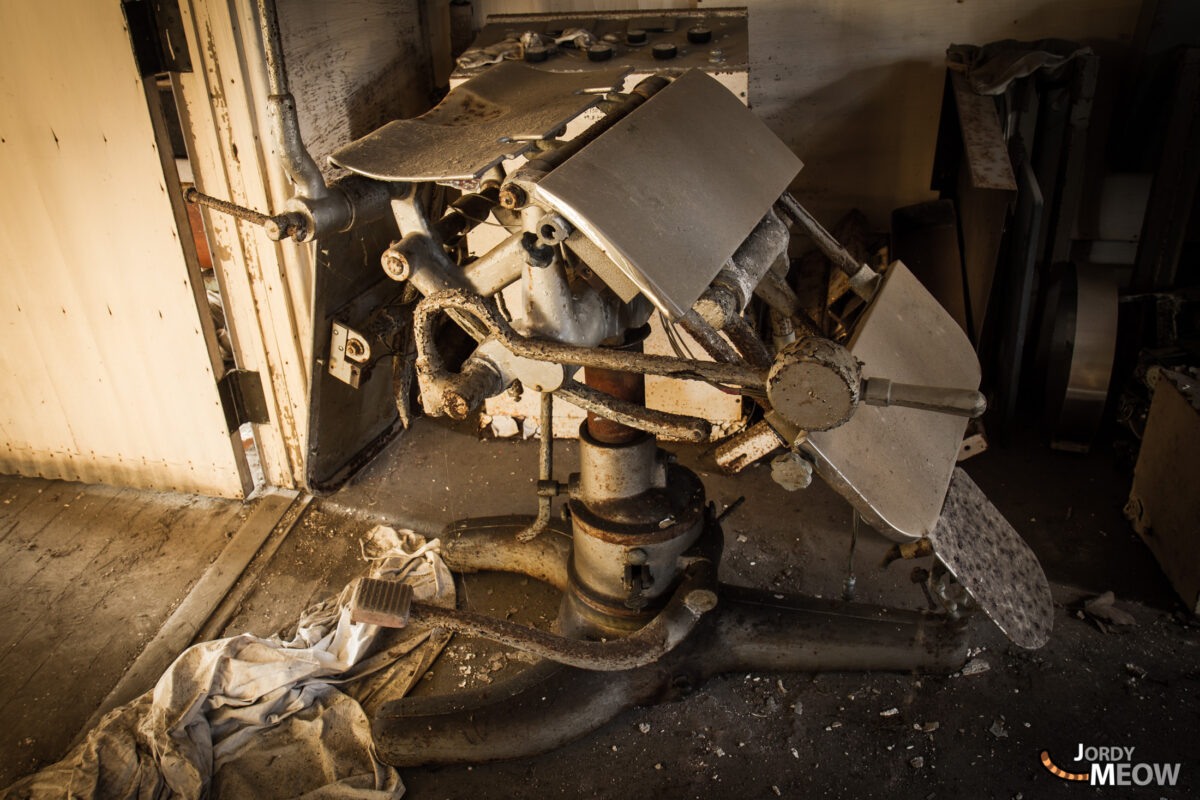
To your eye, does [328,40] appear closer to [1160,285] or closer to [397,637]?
[397,637]

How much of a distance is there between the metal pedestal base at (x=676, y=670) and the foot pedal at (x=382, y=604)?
0.33 m

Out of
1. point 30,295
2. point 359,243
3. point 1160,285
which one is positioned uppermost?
point 359,243

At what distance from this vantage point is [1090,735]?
189 cm

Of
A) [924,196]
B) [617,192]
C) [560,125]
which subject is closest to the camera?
[617,192]

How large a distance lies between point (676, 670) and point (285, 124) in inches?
52.0

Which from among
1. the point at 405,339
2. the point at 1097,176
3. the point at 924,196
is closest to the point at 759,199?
the point at 405,339

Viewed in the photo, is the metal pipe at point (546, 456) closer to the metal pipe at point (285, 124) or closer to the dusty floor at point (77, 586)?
the metal pipe at point (285, 124)

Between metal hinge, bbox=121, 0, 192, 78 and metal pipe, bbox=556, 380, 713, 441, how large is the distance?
54.4 inches

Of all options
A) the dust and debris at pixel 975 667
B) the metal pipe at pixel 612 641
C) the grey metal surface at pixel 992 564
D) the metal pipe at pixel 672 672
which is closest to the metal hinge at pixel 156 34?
the metal pipe at pixel 612 641

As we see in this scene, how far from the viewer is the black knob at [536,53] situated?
2.48 m

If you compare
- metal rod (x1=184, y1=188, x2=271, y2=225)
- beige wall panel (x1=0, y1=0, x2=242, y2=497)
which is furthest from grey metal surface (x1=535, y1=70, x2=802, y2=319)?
beige wall panel (x1=0, y1=0, x2=242, y2=497)

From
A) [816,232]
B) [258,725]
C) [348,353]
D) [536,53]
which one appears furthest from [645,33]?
[258,725]

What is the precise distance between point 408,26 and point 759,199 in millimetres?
1816

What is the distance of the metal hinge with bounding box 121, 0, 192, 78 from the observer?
2074mm
